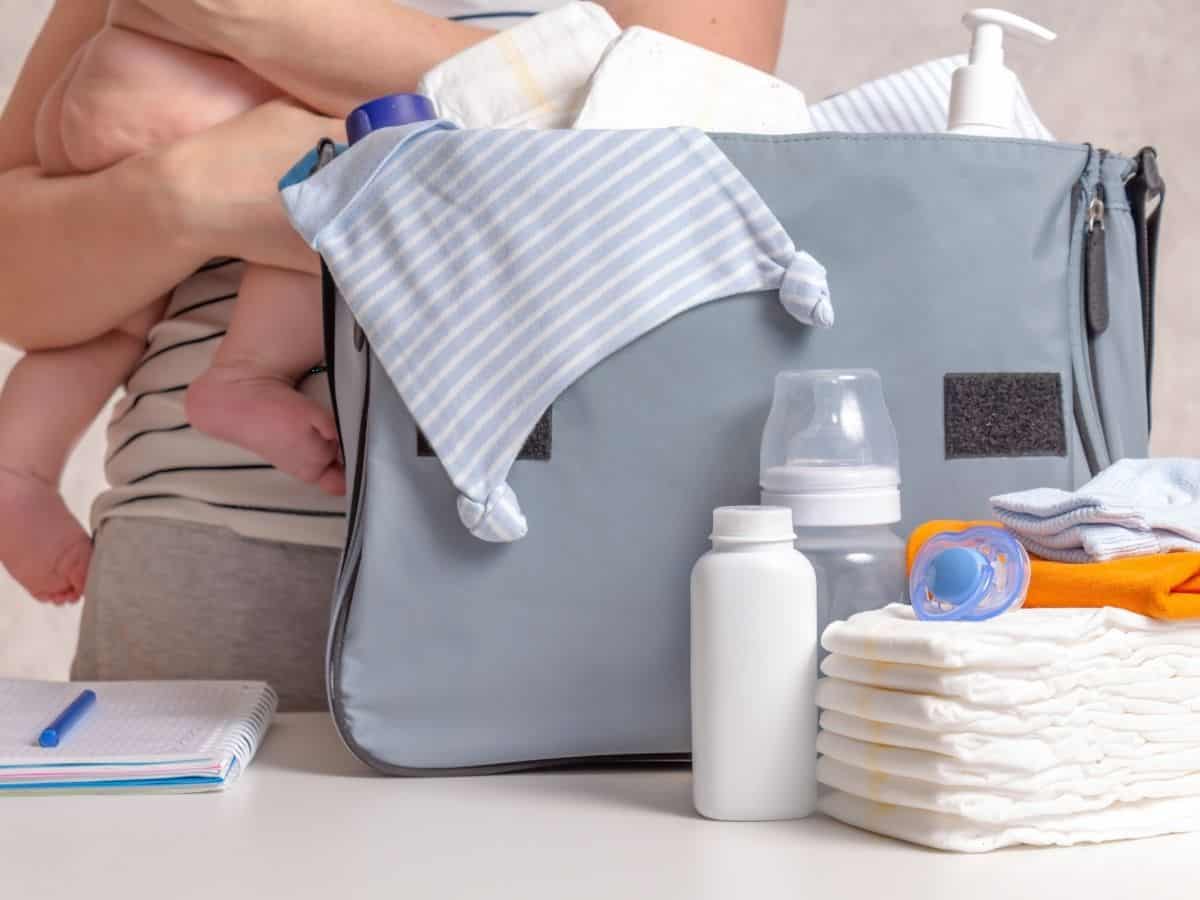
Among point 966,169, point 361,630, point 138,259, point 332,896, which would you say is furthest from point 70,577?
point 966,169

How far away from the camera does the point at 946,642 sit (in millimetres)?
509

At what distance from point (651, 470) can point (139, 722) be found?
292 mm

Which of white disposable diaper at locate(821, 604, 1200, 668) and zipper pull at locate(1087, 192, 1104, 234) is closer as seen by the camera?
white disposable diaper at locate(821, 604, 1200, 668)

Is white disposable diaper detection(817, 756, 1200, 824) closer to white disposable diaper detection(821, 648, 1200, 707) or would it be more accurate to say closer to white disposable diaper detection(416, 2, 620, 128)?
white disposable diaper detection(821, 648, 1200, 707)

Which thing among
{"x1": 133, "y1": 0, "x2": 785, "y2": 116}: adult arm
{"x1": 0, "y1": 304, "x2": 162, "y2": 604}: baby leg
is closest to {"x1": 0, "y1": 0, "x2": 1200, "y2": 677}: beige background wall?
{"x1": 133, "y1": 0, "x2": 785, "y2": 116}: adult arm

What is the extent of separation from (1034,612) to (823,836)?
4.8 inches

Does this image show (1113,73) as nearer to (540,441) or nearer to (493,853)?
(540,441)

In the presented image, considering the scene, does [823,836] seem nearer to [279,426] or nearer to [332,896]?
[332,896]

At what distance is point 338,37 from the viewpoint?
0.79 m

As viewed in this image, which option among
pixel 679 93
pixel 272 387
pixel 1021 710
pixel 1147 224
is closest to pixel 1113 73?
pixel 1147 224

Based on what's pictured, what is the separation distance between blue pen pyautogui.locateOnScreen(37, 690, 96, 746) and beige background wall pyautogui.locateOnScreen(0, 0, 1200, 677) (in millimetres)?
1209

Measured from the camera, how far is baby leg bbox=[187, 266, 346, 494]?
31.0 inches

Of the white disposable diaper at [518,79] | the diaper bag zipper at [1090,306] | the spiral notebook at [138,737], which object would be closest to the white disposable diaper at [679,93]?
the white disposable diaper at [518,79]

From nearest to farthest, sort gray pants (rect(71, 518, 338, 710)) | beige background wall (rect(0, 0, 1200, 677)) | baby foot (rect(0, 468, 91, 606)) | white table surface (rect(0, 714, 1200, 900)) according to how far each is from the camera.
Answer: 1. white table surface (rect(0, 714, 1200, 900))
2. gray pants (rect(71, 518, 338, 710))
3. baby foot (rect(0, 468, 91, 606))
4. beige background wall (rect(0, 0, 1200, 677))
